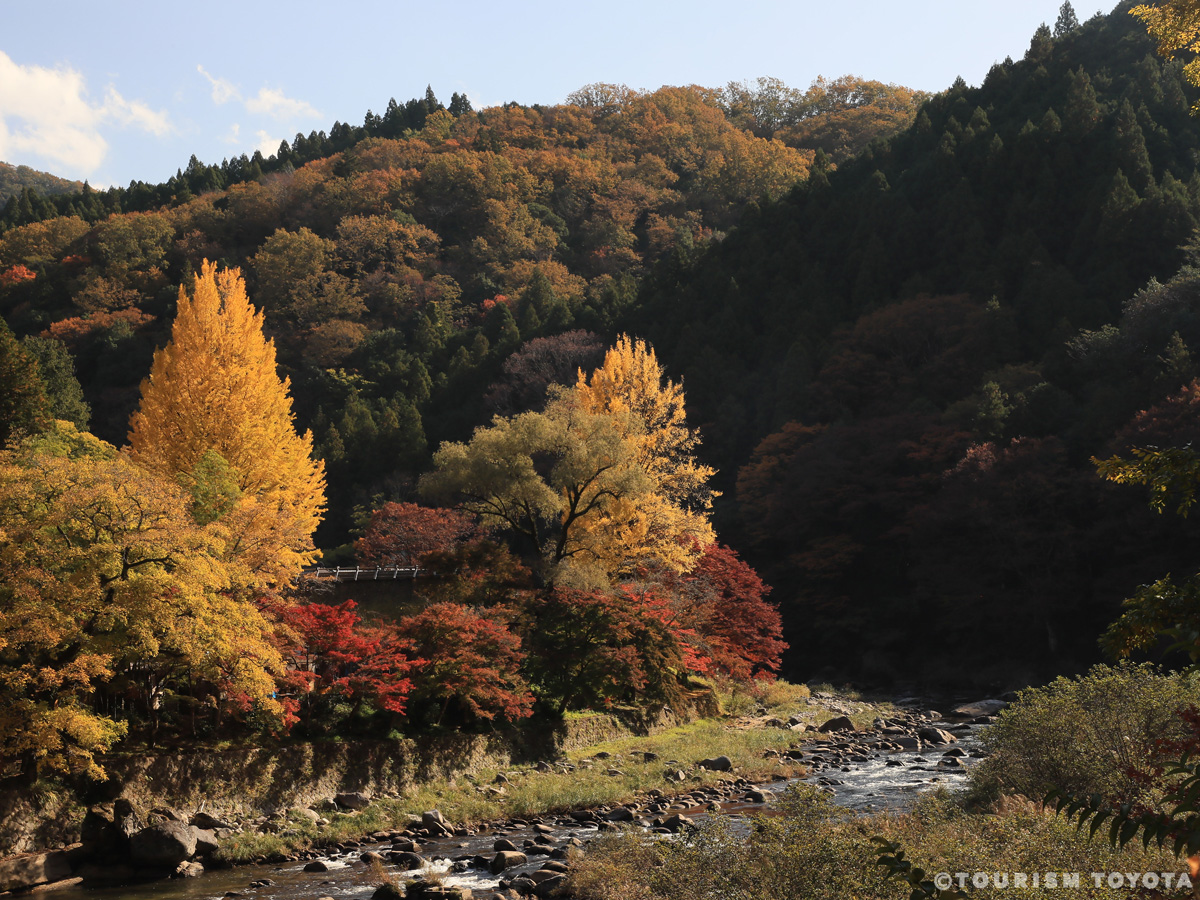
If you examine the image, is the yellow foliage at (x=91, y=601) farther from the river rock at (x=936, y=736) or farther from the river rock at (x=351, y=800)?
the river rock at (x=936, y=736)

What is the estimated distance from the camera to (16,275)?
2645 inches

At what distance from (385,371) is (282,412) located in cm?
3642

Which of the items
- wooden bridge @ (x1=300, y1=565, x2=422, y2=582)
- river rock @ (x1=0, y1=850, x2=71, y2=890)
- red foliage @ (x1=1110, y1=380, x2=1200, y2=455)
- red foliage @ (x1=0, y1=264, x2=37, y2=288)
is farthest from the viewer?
red foliage @ (x1=0, y1=264, x2=37, y2=288)

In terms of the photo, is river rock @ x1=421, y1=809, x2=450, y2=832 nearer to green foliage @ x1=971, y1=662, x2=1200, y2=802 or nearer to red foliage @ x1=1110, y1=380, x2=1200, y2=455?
green foliage @ x1=971, y1=662, x2=1200, y2=802

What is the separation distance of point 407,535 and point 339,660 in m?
14.2

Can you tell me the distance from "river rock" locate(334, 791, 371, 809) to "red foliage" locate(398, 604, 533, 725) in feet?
8.74

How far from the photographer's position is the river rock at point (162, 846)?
13.5 meters

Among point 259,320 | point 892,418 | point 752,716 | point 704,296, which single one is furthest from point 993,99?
point 259,320

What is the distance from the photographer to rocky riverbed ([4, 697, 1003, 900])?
12.7 metres

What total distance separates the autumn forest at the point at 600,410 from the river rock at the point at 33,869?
1.47 meters

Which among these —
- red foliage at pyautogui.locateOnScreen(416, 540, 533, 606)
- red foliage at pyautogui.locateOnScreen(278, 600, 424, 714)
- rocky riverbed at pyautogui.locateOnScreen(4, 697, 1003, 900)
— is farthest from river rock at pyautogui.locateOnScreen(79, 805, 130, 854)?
red foliage at pyautogui.locateOnScreen(416, 540, 533, 606)

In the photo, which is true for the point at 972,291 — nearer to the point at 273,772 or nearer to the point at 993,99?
the point at 993,99

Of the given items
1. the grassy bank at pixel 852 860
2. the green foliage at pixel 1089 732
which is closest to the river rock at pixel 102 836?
the grassy bank at pixel 852 860

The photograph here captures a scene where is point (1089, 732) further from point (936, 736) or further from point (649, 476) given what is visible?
point (649, 476)
